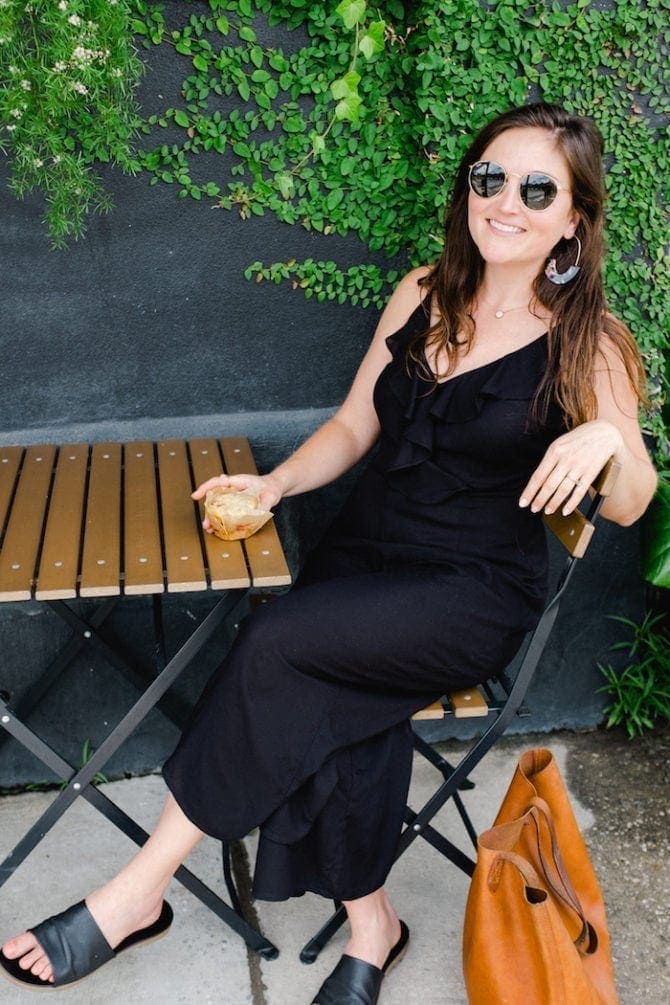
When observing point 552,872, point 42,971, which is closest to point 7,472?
point 42,971

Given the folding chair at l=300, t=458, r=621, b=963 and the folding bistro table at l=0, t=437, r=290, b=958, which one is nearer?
the folding bistro table at l=0, t=437, r=290, b=958

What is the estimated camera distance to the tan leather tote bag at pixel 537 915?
198cm

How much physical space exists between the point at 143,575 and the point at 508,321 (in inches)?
42.3

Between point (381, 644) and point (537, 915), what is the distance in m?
0.61

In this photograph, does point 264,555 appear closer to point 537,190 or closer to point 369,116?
point 537,190

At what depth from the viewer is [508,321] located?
2443 millimetres

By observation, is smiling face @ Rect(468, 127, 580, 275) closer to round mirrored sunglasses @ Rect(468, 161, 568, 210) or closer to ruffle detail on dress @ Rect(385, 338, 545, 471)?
round mirrored sunglasses @ Rect(468, 161, 568, 210)

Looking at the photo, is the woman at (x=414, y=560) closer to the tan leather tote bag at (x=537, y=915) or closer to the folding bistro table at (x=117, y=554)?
the folding bistro table at (x=117, y=554)

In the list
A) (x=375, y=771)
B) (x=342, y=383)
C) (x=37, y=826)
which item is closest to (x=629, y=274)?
(x=342, y=383)

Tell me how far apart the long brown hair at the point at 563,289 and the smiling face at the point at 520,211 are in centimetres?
2

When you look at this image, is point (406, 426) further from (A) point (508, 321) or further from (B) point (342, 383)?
(B) point (342, 383)

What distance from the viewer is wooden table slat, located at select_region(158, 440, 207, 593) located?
201cm

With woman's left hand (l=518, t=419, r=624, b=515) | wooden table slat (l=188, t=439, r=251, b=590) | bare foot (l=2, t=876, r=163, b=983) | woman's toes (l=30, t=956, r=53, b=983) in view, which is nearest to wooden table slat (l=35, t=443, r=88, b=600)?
wooden table slat (l=188, t=439, r=251, b=590)

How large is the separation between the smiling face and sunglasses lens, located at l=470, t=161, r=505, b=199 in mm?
12
